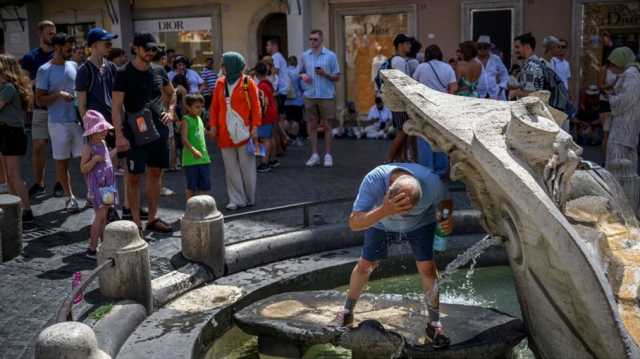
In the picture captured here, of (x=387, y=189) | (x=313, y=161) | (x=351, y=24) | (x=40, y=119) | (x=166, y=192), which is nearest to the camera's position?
(x=387, y=189)

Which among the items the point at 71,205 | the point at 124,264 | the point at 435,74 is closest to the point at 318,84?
the point at 435,74

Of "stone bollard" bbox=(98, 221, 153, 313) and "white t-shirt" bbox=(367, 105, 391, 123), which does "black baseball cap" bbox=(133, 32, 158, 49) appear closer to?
"stone bollard" bbox=(98, 221, 153, 313)

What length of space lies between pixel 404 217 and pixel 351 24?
A: 13.0 meters

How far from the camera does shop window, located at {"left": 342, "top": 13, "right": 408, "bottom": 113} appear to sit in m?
16.8

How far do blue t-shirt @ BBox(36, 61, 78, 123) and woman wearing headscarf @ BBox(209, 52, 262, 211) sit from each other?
1.52 meters

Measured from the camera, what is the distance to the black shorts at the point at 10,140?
7.65 metres

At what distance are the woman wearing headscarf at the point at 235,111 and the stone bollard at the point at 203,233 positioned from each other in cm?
210

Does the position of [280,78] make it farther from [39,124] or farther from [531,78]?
[531,78]

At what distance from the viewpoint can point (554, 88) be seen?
8.01 meters

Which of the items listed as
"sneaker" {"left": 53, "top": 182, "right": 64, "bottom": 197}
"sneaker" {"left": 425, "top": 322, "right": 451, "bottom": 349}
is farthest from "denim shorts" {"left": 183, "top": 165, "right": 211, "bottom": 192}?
"sneaker" {"left": 425, "top": 322, "right": 451, "bottom": 349}

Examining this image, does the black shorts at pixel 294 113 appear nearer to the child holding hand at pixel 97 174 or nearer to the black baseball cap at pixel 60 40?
the black baseball cap at pixel 60 40

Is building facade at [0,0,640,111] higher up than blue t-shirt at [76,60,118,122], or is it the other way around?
building facade at [0,0,640,111]

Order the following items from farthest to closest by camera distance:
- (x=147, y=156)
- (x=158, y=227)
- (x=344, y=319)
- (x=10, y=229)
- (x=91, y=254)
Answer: (x=158, y=227)
(x=147, y=156)
(x=10, y=229)
(x=91, y=254)
(x=344, y=319)

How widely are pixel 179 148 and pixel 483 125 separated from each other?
8.23 meters
